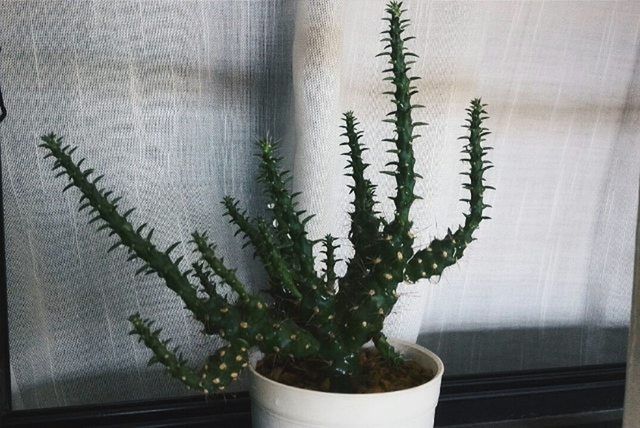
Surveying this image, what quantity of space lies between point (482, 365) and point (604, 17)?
1.60 ft

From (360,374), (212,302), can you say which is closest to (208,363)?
(212,302)

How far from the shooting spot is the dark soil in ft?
2.22

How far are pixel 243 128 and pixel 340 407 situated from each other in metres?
0.38

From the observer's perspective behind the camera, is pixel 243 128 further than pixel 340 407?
Yes

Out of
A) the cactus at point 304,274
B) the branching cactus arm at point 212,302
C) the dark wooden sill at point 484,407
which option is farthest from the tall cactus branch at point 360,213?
the dark wooden sill at point 484,407

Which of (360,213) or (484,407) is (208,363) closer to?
(360,213)

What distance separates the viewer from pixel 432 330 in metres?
1.03

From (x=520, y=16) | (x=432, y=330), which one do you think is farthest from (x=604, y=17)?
(x=432, y=330)

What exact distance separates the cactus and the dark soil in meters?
0.02

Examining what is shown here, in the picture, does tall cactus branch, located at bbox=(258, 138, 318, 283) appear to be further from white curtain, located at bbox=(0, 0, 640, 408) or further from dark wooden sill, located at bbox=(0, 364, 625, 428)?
dark wooden sill, located at bbox=(0, 364, 625, 428)

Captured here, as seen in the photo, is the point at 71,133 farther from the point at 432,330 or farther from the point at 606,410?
the point at 606,410

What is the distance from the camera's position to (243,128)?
0.88 metres

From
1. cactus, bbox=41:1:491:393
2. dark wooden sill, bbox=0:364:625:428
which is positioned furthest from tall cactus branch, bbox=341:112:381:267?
dark wooden sill, bbox=0:364:625:428

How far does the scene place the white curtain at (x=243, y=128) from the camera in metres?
0.80
